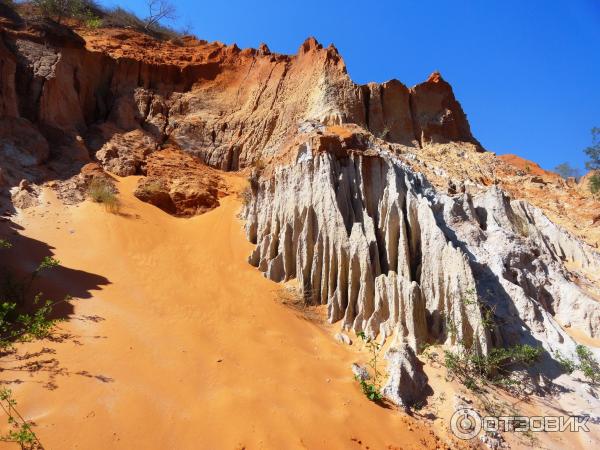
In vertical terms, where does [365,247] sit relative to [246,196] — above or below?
below

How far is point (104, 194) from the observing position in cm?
1251

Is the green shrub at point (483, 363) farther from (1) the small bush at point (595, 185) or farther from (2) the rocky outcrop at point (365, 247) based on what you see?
(1) the small bush at point (595, 185)

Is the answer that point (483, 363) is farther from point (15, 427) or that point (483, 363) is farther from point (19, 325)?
point (19, 325)

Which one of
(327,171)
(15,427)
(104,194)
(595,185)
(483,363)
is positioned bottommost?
(15,427)

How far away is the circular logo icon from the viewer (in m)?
7.12

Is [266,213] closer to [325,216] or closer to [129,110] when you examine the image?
[325,216]

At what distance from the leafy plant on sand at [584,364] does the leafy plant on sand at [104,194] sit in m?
11.7

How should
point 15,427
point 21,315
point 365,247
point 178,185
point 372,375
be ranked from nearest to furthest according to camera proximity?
point 15,427 < point 21,315 < point 372,375 < point 365,247 < point 178,185

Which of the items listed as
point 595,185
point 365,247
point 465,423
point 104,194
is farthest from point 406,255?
point 595,185

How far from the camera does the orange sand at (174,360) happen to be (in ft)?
19.7

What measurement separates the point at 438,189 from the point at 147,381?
10.5 m

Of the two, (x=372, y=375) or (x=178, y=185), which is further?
(x=178, y=185)

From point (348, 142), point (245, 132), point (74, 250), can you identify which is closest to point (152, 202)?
point (74, 250)

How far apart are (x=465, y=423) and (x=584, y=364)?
10.7ft
